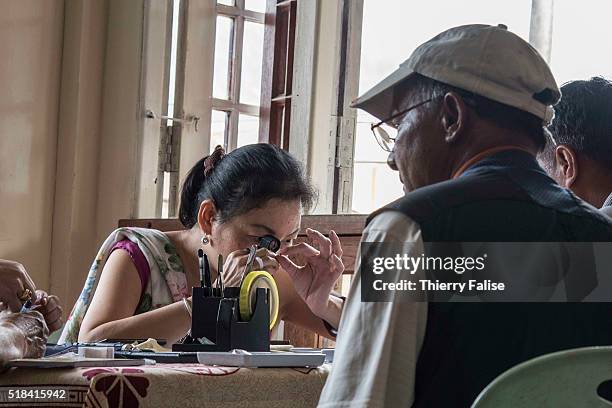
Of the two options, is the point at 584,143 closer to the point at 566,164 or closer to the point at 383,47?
the point at 566,164

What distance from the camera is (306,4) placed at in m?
3.70

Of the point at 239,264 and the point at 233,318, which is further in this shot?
the point at 239,264

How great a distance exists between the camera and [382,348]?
3.98 feet

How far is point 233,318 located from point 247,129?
2.10 m

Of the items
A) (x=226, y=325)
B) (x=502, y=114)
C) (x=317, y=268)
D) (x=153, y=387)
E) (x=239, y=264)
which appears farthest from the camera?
(x=317, y=268)

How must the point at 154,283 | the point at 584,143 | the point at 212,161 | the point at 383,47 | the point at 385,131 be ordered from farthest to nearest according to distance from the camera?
the point at 383,47 < the point at 212,161 < the point at 154,283 < the point at 584,143 < the point at 385,131

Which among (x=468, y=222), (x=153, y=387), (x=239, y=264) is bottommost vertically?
(x=153, y=387)

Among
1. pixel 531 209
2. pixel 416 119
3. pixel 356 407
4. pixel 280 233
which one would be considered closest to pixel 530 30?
pixel 280 233

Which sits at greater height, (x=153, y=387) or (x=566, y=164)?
(x=566, y=164)

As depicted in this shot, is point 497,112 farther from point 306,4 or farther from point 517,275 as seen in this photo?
point 306,4

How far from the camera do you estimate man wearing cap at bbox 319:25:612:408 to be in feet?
4.05

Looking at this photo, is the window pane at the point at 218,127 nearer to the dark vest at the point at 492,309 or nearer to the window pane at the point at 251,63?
the window pane at the point at 251,63

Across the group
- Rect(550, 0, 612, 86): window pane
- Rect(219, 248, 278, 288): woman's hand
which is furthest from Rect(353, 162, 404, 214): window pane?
Rect(219, 248, 278, 288): woman's hand


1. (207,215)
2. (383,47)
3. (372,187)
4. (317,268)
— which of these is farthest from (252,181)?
(383,47)
